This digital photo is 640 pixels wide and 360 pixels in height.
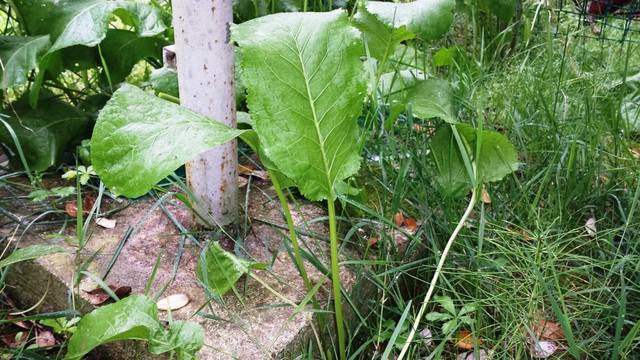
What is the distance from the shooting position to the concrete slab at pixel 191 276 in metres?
1.40

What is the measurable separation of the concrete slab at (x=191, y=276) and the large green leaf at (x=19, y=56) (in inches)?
14.8

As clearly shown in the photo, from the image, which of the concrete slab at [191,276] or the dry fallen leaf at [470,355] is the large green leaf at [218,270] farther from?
the dry fallen leaf at [470,355]

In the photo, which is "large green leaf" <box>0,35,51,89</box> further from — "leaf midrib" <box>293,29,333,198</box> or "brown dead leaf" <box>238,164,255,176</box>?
"leaf midrib" <box>293,29,333,198</box>

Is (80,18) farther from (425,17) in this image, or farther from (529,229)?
(529,229)

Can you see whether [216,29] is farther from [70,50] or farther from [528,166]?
[528,166]

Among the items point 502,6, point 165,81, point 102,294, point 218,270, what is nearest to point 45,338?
point 102,294

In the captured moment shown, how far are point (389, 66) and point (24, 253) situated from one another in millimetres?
1292

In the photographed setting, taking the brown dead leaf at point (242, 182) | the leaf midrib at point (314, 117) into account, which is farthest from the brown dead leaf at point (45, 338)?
the leaf midrib at point (314, 117)

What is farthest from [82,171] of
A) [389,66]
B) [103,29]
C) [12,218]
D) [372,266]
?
[389,66]

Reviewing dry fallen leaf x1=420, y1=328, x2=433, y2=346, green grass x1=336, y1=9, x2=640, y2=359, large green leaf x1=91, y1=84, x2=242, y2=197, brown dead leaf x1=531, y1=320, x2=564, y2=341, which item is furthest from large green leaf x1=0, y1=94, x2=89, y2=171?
brown dead leaf x1=531, y1=320, x2=564, y2=341

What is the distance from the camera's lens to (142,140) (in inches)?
46.3

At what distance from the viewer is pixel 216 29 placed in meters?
1.48

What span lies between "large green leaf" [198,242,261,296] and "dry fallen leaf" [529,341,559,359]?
65 cm

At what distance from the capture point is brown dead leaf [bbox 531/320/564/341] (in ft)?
4.83
